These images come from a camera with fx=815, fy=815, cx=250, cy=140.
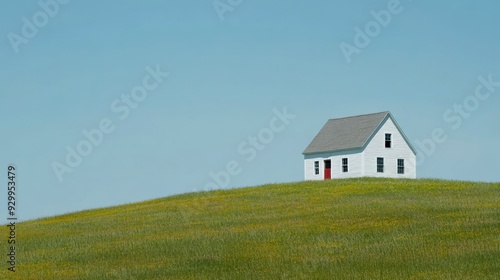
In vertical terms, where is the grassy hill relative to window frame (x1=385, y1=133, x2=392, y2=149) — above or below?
below

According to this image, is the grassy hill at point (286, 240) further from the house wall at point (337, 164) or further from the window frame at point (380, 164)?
the window frame at point (380, 164)

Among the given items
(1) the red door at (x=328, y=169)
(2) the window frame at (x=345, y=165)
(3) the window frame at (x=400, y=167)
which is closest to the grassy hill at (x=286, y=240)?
(2) the window frame at (x=345, y=165)

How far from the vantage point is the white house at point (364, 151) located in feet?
233

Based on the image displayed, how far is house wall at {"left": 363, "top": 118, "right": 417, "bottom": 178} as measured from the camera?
70938 millimetres

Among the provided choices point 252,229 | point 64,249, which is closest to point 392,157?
point 252,229

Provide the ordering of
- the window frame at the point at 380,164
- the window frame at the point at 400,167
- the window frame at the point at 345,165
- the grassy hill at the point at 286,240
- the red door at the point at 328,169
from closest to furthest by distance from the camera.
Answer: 1. the grassy hill at the point at 286,240
2. the window frame at the point at 380,164
3. the window frame at the point at 345,165
4. the window frame at the point at 400,167
5. the red door at the point at 328,169

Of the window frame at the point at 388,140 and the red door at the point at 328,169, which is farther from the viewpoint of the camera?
the red door at the point at 328,169

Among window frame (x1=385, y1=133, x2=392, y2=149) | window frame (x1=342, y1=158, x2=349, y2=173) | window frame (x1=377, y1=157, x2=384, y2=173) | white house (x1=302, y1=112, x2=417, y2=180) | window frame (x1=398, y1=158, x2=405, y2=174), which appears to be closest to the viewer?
white house (x1=302, y1=112, x2=417, y2=180)

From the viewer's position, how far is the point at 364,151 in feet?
232

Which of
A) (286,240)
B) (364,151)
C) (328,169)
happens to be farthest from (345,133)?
(286,240)

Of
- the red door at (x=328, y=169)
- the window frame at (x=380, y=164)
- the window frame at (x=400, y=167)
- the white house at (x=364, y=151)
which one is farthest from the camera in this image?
the red door at (x=328, y=169)

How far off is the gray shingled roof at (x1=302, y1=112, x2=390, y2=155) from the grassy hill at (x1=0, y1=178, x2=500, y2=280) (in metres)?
20.2

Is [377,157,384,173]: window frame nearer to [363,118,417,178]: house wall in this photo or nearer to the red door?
[363,118,417,178]: house wall

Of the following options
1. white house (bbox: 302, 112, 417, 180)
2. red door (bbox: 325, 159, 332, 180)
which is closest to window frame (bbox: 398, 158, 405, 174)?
white house (bbox: 302, 112, 417, 180)
